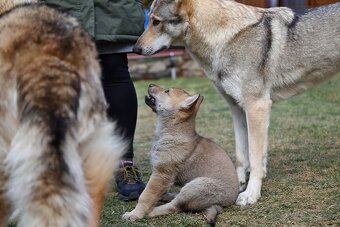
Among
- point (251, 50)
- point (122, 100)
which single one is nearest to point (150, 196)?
point (122, 100)

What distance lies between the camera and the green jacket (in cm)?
368

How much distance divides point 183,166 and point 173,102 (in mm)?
497

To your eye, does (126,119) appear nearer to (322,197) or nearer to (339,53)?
(322,197)

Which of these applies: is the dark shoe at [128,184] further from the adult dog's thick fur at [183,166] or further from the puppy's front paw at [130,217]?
the puppy's front paw at [130,217]

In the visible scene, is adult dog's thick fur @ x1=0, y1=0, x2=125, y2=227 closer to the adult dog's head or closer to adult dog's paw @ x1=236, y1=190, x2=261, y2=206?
adult dog's paw @ x1=236, y1=190, x2=261, y2=206

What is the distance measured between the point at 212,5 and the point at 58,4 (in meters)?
1.31

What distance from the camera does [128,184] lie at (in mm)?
4031

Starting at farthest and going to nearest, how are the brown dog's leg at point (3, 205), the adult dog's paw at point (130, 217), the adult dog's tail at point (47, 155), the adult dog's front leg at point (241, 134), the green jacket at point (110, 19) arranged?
the adult dog's front leg at point (241, 134), the green jacket at point (110, 19), the adult dog's paw at point (130, 217), the brown dog's leg at point (3, 205), the adult dog's tail at point (47, 155)

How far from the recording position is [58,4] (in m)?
3.62

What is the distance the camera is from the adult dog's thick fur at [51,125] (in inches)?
80.4

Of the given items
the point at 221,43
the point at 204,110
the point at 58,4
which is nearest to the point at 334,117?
the point at 204,110

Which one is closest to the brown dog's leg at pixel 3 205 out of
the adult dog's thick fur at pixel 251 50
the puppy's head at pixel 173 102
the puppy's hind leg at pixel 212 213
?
the puppy's hind leg at pixel 212 213

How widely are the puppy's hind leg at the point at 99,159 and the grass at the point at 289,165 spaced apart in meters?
1.05

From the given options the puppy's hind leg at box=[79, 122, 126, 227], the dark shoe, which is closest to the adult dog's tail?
the puppy's hind leg at box=[79, 122, 126, 227]
